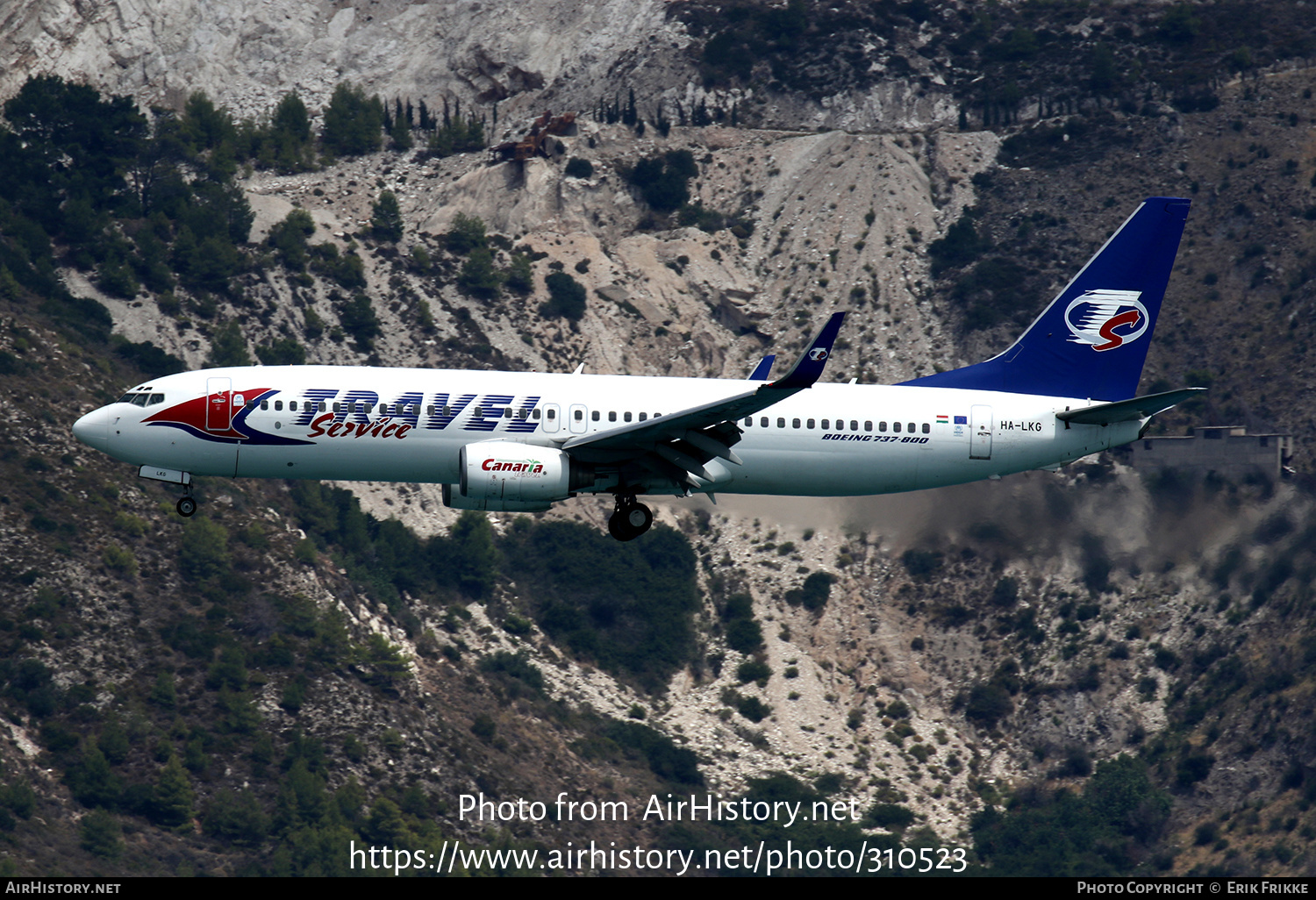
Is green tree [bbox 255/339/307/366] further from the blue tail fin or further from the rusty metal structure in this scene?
Result: the blue tail fin

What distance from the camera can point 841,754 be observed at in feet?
344

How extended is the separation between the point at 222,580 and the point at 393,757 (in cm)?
1642

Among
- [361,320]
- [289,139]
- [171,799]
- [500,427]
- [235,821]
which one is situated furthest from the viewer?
[289,139]

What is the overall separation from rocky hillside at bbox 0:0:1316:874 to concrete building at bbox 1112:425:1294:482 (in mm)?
3446

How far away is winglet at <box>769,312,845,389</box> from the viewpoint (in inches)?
1487

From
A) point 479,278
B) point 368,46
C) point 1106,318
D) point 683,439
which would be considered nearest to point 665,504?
point 479,278

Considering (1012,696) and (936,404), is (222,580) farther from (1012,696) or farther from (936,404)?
(936,404)

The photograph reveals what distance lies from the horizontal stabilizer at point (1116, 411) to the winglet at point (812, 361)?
11.6m

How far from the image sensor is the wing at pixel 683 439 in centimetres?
4069

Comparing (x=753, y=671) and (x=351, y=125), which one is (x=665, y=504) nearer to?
(x=753, y=671)

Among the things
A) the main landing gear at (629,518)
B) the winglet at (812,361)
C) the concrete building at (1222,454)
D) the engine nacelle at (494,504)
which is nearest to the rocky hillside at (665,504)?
the concrete building at (1222,454)

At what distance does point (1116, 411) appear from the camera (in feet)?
152

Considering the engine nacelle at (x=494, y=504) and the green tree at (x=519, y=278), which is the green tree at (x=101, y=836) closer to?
the engine nacelle at (x=494, y=504)

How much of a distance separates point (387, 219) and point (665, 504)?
4957cm
